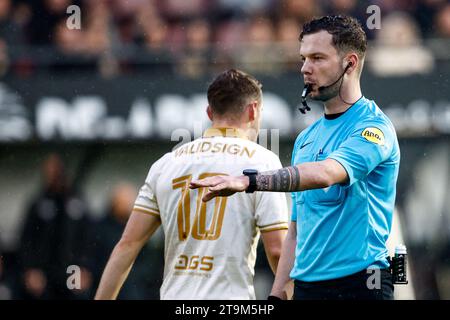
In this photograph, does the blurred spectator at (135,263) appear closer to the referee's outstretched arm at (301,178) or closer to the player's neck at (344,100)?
the player's neck at (344,100)

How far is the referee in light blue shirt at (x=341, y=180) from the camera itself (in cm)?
381

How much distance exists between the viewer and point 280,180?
3631mm

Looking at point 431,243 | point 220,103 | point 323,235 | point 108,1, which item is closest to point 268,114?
point 431,243

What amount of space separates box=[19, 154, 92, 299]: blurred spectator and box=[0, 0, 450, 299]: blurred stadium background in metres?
0.01

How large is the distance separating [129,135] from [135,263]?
116 centimetres

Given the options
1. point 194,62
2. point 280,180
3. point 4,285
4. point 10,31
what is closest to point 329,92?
point 280,180

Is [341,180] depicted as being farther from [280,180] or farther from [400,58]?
[400,58]

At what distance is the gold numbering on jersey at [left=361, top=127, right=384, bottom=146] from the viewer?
3.91m

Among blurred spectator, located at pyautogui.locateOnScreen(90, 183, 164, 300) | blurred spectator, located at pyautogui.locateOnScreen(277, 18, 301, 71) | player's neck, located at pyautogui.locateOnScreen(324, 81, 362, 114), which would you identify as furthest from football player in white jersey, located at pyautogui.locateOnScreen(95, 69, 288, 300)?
blurred spectator, located at pyautogui.locateOnScreen(277, 18, 301, 71)

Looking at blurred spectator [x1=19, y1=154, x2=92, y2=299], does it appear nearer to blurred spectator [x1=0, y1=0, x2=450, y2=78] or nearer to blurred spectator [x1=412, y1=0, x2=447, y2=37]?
blurred spectator [x1=0, y1=0, x2=450, y2=78]

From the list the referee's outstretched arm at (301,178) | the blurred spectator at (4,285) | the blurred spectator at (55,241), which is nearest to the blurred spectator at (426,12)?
the blurred spectator at (55,241)

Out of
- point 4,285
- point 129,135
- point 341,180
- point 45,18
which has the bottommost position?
point 4,285
